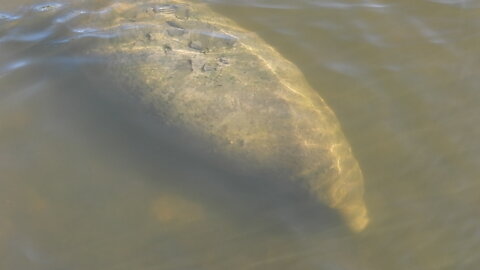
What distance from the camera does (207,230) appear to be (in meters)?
4.82

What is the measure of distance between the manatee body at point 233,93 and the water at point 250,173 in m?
0.16

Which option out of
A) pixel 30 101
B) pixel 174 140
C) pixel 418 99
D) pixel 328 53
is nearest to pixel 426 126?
pixel 418 99

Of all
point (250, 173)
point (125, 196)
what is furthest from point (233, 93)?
point (125, 196)

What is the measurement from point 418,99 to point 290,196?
1752 mm

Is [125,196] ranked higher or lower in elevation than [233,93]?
lower

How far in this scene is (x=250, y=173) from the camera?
16.6 feet

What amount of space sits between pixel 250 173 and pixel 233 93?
797mm

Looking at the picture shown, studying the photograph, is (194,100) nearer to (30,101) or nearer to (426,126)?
(30,101)

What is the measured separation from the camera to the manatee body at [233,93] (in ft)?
16.4

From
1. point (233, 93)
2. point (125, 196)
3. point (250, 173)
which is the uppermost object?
point (233, 93)

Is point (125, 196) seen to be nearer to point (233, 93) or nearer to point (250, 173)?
point (250, 173)

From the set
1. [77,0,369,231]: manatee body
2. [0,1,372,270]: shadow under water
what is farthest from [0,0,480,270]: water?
[77,0,369,231]: manatee body

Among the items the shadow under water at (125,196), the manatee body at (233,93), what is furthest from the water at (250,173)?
the manatee body at (233,93)

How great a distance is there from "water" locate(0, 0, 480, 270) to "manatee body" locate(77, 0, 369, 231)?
16 cm
